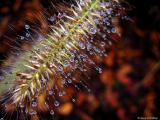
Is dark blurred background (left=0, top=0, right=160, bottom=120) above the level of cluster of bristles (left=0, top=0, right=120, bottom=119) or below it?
above

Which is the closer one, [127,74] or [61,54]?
[61,54]

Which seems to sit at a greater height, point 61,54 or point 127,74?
point 127,74

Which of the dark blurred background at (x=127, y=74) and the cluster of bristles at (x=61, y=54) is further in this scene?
the dark blurred background at (x=127, y=74)

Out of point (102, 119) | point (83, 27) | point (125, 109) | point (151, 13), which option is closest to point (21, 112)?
point (83, 27)

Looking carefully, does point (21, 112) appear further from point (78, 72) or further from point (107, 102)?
point (107, 102)

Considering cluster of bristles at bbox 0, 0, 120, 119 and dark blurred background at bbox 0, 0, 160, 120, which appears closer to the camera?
cluster of bristles at bbox 0, 0, 120, 119
